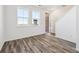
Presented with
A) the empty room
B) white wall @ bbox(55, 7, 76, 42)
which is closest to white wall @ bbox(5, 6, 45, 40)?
the empty room

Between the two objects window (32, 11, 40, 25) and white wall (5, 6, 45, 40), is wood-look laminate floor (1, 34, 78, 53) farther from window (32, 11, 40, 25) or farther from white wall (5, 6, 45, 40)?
window (32, 11, 40, 25)

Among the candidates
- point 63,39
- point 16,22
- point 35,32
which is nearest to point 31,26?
point 35,32

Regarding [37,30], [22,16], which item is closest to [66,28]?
[37,30]

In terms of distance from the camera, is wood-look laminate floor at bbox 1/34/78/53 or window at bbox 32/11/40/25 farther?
window at bbox 32/11/40/25

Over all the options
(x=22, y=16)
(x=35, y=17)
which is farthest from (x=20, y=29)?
(x=35, y=17)

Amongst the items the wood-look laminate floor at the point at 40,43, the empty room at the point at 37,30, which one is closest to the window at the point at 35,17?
the empty room at the point at 37,30

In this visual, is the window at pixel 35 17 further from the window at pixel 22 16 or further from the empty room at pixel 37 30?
the window at pixel 22 16

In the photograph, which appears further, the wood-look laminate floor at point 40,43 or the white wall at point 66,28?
the white wall at point 66,28

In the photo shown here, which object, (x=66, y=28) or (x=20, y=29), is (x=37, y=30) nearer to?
(x=20, y=29)

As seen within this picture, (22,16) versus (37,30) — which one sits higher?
(22,16)

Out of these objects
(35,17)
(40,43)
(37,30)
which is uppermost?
(35,17)

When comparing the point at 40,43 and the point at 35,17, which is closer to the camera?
the point at 40,43

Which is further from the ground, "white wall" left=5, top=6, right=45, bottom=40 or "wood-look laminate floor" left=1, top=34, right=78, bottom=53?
"white wall" left=5, top=6, right=45, bottom=40
